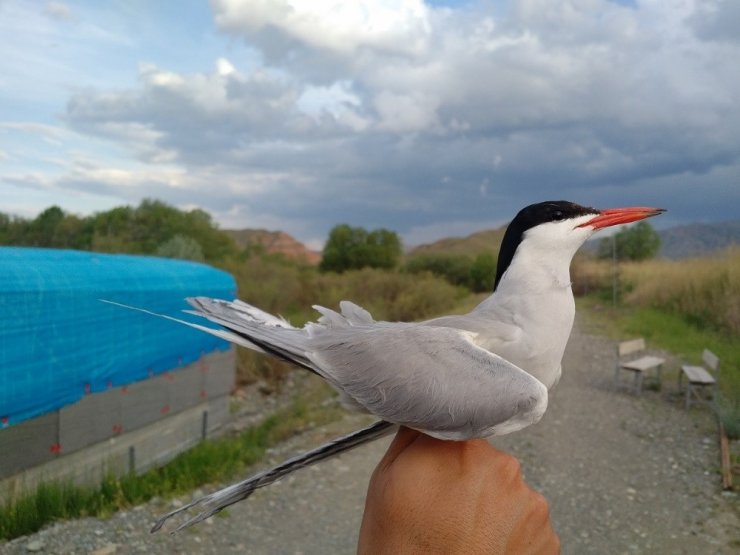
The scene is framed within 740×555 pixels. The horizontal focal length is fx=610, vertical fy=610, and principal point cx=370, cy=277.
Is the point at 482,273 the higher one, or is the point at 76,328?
the point at 76,328

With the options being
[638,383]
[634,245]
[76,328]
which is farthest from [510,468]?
[634,245]

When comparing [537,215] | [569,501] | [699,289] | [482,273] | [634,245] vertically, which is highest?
[537,215]

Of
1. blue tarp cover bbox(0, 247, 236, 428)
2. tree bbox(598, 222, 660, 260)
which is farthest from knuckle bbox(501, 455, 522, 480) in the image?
tree bbox(598, 222, 660, 260)

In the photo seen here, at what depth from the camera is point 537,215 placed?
2746 mm

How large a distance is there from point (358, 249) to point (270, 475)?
26.6 meters

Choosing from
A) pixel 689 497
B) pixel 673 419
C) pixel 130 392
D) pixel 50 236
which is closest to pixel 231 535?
pixel 130 392

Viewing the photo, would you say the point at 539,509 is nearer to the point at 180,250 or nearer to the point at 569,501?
the point at 569,501

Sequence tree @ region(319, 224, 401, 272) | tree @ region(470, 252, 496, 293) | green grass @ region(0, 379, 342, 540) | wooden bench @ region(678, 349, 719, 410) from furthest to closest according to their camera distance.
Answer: tree @ region(319, 224, 401, 272), tree @ region(470, 252, 496, 293), wooden bench @ region(678, 349, 719, 410), green grass @ region(0, 379, 342, 540)

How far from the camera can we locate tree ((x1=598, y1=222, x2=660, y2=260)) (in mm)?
30656

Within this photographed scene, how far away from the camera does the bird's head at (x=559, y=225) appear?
272 centimetres

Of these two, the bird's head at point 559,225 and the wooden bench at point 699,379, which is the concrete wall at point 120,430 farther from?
the wooden bench at point 699,379

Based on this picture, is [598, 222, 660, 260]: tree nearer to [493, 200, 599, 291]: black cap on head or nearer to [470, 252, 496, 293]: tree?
[470, 252, 496, 293]: tree

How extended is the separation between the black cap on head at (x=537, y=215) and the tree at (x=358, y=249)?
2562 centimetres

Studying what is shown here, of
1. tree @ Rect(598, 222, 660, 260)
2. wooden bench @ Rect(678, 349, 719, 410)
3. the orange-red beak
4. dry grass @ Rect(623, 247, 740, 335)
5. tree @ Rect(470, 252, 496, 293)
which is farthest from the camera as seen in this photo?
tree @ Rect(598, 222, 660, 260)
